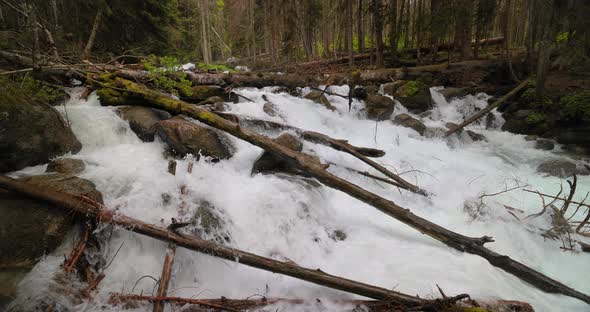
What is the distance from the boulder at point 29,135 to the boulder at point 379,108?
765 cm

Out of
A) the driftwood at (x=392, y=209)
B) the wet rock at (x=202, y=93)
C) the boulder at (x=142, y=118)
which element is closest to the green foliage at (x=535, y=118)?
the driftwood at (x=392, y=209)

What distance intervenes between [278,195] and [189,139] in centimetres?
199

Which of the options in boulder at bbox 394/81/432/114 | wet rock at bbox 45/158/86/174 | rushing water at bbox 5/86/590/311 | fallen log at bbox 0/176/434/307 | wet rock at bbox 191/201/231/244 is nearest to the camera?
fallen log at bbox 0/176/434/307

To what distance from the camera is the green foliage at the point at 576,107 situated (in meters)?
7.27

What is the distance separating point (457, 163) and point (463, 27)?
824 centimetres

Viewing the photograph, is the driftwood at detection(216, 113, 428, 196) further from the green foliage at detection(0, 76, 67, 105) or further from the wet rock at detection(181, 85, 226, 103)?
the green foliage at detection(0, 76, 67, 105)

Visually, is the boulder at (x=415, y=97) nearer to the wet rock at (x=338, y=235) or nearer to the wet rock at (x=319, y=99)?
the wet rock at (x=319, y=99)

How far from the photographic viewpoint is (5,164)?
3.72 metres

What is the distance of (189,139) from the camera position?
4.97 m

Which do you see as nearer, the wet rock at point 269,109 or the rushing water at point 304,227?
the rushing water at point 304,227

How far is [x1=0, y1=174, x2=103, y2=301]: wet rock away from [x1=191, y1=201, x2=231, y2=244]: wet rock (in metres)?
1.16

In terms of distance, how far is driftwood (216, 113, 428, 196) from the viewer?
15.6 ft

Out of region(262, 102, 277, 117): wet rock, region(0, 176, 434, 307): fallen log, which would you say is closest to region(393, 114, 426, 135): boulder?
region(262, 102, 277, 117): wet rock

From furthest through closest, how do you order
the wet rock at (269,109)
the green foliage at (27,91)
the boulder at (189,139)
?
the wet rock at (269,109) < the boulder at (189,139) < the green foliage at (27,91)
